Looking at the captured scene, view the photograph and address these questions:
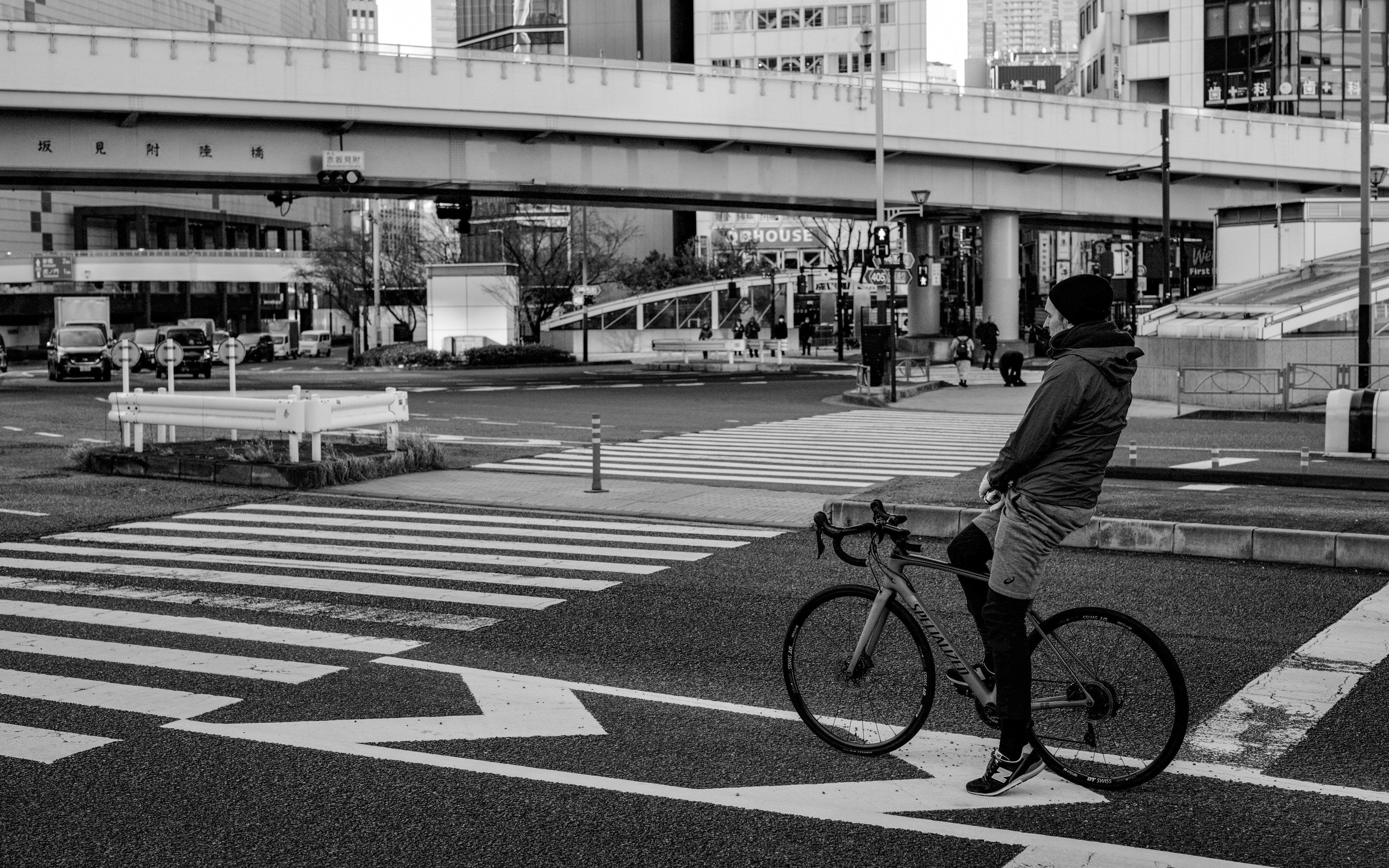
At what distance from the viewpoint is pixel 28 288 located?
103250 mm

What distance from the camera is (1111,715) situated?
5926 millimetres

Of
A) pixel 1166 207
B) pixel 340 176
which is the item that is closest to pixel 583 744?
pixel 340 176

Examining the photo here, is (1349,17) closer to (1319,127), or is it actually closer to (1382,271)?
(1319,127)

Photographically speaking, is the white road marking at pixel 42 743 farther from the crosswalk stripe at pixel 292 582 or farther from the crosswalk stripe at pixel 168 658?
the crosswalk stripe at pixel 292 582

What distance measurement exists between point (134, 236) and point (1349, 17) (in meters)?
88.1

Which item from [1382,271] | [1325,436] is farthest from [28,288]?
[1325,436]

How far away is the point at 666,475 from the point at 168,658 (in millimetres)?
10577

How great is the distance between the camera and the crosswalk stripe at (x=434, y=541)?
11.8 m

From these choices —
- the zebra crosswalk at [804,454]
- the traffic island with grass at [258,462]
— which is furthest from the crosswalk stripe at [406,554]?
the zebra crosswalk at [804,454]

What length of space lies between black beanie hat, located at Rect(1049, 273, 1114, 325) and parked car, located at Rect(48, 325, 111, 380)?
1878 inches

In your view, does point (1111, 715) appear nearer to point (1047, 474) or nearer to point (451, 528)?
point (1047, 474)

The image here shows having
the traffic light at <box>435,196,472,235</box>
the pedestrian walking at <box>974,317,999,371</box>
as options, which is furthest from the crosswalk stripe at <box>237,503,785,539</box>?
the pedestrian walking at <box>974,317,999,371</box>

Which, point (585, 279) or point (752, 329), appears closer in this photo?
point (752, 329)

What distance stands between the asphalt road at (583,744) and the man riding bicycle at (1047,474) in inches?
15.9
